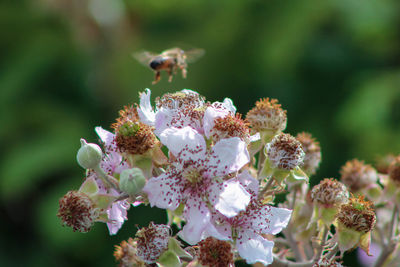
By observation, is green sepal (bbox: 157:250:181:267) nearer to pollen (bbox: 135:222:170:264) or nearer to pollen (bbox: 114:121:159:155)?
pollen (bbox: 135:222:170:264)

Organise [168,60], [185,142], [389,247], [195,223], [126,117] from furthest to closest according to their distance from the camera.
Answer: [168,60] → [389,247] → [126,117] → [185,142] → [195,223]

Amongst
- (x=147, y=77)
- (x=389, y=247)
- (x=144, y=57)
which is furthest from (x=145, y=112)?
(x=147, y=77)

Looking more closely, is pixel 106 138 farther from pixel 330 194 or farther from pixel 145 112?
pixel 330 194

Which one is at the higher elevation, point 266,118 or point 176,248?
point 266,118

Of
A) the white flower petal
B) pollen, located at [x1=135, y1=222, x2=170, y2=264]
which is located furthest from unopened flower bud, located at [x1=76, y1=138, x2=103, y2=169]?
pollen, located at [x1=135, y1=222, x2=170, y2=264]

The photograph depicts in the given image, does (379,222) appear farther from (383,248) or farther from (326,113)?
(326,113)

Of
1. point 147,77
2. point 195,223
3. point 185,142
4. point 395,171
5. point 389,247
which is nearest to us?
point 195,223
